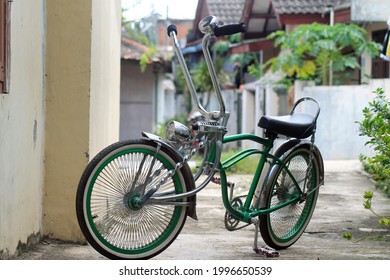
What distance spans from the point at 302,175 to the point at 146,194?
1.57m

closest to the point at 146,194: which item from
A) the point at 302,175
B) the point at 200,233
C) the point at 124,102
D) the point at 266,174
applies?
the point at 266,174

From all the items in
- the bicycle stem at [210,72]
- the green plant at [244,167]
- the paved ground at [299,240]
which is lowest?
the green plant at [244,167]

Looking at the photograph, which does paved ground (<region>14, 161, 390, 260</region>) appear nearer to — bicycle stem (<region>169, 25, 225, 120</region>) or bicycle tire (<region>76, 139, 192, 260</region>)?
bicycle tire (<region>76, 139, 192, 260</region>)

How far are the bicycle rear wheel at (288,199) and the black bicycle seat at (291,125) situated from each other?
0.15 meters

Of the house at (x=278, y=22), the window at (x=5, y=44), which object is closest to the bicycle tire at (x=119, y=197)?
the window at (x=5, y=44)

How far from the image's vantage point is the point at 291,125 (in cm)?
495

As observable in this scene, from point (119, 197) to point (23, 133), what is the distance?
3.23 ft

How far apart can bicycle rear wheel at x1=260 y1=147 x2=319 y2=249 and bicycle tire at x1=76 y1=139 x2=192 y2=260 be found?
0.96 metres

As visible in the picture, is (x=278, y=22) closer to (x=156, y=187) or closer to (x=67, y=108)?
(x=67, y=108)

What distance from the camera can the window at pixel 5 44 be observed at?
4211 millimetres

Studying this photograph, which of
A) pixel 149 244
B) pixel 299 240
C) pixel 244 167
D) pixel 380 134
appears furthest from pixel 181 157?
pixel 244 167

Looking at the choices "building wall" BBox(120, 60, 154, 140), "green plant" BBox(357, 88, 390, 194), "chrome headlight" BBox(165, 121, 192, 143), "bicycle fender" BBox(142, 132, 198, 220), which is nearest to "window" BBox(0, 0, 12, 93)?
"bicycle fender" BBox(142, 132, 198, 220)

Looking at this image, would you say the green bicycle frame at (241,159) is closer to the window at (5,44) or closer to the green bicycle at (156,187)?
the green bicycle at (156,187)

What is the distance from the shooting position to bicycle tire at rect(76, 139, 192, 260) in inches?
159
